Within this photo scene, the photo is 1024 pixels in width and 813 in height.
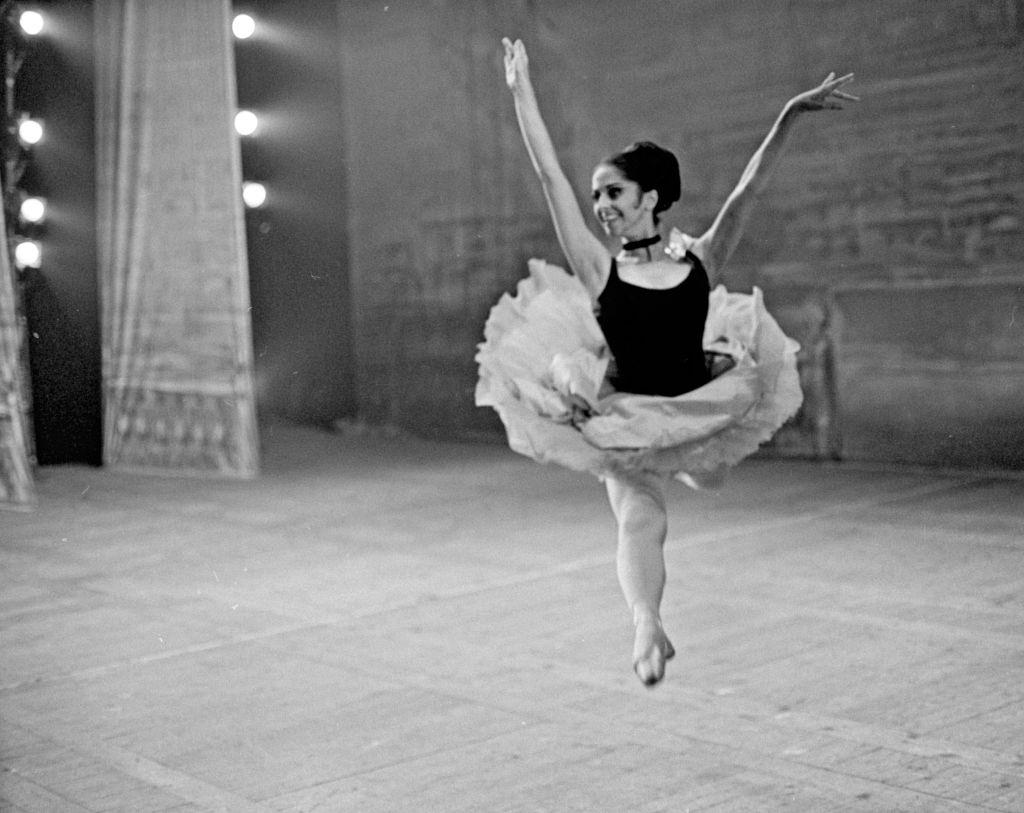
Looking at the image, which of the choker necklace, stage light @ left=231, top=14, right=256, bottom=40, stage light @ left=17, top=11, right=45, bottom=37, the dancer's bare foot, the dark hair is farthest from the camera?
Result: stage light @ left=231, top=14, right=256, bottom=40

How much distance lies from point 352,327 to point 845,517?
5.24 metres

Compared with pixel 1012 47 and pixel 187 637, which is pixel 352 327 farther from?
pixel 187 637

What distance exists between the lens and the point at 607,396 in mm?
3828

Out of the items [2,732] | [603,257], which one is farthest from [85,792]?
[603,257]

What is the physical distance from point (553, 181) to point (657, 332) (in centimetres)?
46

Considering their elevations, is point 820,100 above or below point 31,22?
below

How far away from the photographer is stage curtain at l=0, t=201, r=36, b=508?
833cm

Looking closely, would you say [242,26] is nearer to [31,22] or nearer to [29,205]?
[31,22]

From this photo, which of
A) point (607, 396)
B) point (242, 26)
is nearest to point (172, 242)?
point (242, 26)

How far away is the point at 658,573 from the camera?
3500 millimetres

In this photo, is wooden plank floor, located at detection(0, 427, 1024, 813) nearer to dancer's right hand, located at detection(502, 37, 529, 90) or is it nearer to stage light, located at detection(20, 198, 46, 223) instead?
dancer's right hand, located at detection(502, 37, 529, 90)

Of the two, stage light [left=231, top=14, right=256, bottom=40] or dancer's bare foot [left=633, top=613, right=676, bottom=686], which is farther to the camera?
stage light [left=231, top=14, right=256, bottom=40]

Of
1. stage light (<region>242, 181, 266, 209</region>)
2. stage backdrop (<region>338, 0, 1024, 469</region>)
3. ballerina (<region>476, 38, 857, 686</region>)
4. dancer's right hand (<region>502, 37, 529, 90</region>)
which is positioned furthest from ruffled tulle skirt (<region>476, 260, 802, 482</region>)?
stage light (<region>242, 181, 266, 209</region>)

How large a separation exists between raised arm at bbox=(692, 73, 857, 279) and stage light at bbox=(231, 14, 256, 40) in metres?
7.51
